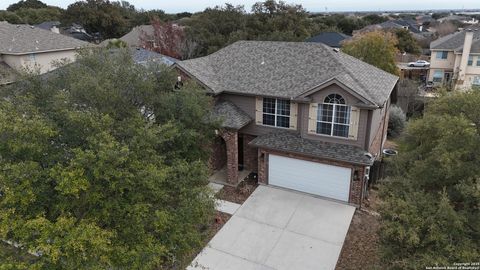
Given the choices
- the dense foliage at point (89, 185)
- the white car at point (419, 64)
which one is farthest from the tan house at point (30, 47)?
the white car at point (419, 64)

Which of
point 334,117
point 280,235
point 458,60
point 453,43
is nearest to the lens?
point 280,235

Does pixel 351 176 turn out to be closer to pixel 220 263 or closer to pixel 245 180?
pixel 245 180

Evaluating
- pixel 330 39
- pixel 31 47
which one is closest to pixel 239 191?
pixel 31 47

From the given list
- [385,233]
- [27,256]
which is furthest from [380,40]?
[27,256]

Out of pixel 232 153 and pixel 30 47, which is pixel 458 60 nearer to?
pixel 232 153

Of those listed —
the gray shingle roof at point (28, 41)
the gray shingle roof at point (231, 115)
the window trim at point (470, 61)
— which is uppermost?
the gray shingle roof at point (28, 41)

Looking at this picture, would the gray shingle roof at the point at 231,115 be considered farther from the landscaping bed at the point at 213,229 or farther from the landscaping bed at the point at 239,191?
the landscaping bed at the point at 213,229
